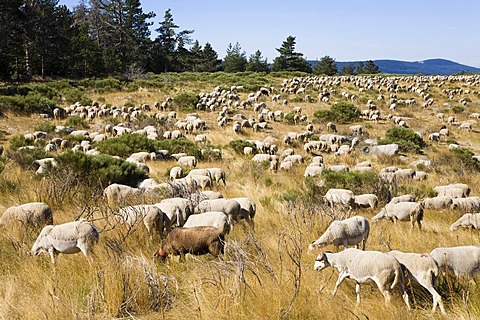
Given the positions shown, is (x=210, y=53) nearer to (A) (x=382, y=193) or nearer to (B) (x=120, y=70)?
(B) (x=120, y=70)

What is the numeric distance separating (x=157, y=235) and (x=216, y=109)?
24.2 metres

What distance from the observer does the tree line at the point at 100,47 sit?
39.3 metres

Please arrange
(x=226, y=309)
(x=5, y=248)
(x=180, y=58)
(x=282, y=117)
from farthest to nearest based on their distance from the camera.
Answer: (x=180, y=58)
(x=282, y=117)
(x=5, y=248)
(x=226, y=309)

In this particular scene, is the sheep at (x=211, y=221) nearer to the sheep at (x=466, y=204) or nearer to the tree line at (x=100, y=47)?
the sheep at (x=466, y=204)

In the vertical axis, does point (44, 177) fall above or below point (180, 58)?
below

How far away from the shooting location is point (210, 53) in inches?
2864

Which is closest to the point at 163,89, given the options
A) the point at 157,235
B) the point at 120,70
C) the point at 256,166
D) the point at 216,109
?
the point at 216,109

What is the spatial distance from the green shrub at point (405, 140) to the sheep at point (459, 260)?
1623 cm

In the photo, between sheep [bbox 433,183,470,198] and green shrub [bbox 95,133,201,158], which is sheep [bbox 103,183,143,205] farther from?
sheep [bbox 433,183,470,198]

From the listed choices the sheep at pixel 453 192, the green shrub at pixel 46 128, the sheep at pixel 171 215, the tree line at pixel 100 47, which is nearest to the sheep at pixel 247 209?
the sheep at pixel 171 215

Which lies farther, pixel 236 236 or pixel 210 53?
pixel 210 53

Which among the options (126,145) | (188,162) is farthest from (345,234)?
(126,145)

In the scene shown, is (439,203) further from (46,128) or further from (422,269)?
(46,128)

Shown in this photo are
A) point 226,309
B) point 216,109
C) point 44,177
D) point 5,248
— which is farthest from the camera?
point 216,109
